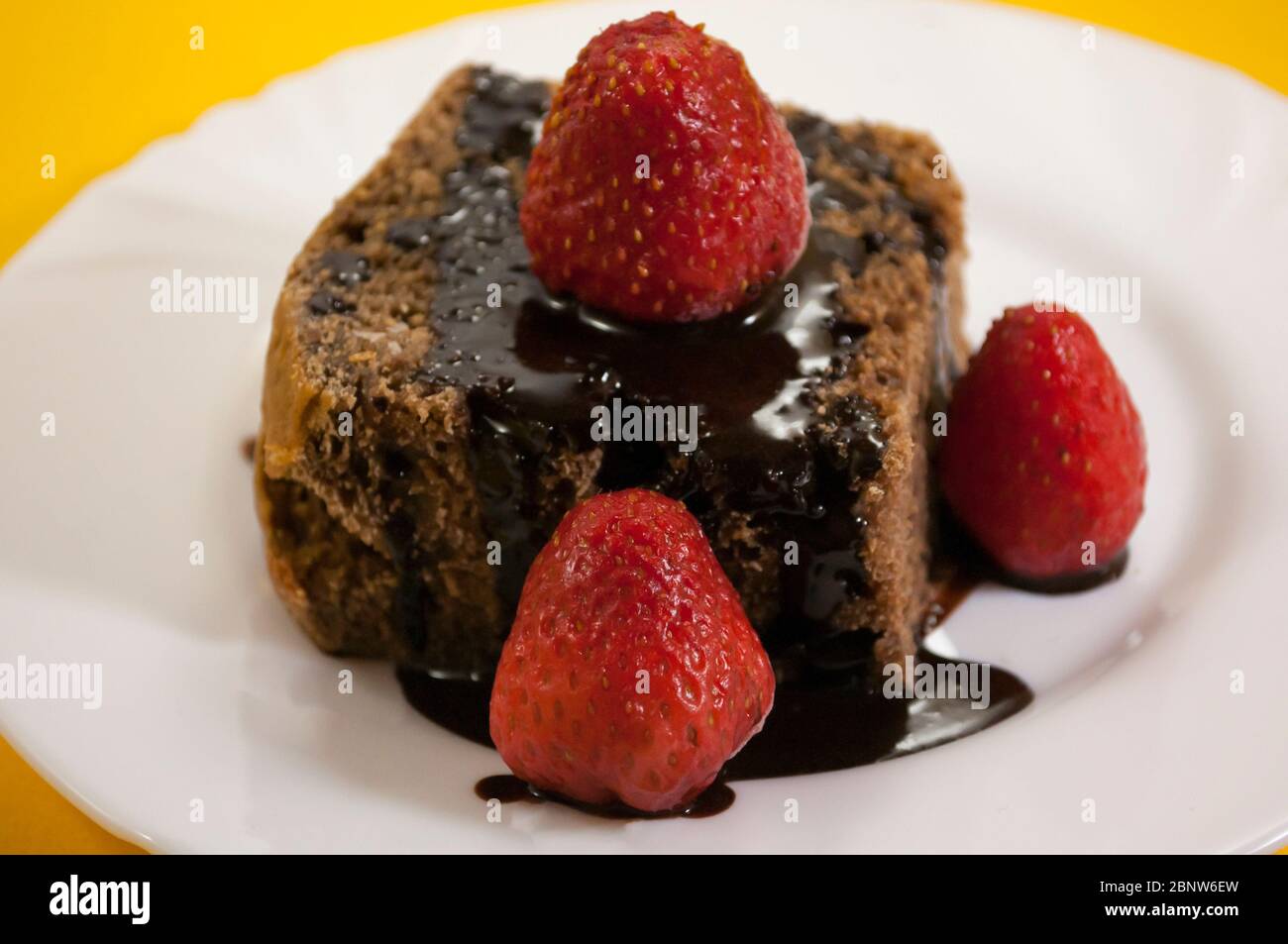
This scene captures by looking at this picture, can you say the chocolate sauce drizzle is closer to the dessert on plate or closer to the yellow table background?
the dessert on plate

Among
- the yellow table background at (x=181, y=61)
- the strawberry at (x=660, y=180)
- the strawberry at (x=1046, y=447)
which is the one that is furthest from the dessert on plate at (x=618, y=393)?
the yellow table background at (x=181, y=61)

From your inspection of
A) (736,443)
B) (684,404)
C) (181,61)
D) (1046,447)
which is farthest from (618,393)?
(181,61)

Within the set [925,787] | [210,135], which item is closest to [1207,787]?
[925,787]

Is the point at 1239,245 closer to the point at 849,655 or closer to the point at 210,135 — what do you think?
the point at 849,655

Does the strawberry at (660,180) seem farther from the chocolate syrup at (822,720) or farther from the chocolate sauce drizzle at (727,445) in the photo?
the chocolate syrup at (822,720)

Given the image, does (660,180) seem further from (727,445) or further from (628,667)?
(628,667)

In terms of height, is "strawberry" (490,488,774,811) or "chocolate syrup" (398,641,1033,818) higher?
"strawberry" (490,488,774,811)

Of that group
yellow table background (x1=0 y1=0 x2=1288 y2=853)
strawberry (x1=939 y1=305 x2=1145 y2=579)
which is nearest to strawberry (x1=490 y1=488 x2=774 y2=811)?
strawberry (x1=939 y1=305 x2=1145 y2=579)
